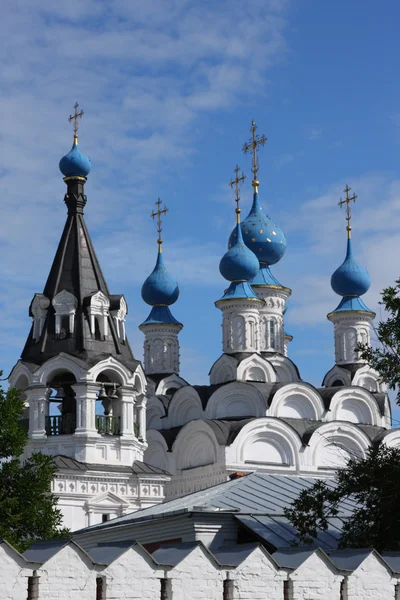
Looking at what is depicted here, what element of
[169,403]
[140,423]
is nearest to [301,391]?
[169,403]

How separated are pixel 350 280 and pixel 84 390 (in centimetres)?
1000

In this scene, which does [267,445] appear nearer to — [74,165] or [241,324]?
[241,324]

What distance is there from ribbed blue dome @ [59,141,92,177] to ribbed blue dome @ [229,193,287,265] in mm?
6606

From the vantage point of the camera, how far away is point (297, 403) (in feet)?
80.9

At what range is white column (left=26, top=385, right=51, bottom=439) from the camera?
1941 cm

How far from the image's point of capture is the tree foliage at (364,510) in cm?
1038

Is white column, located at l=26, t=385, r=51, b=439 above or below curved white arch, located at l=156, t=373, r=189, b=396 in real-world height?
below

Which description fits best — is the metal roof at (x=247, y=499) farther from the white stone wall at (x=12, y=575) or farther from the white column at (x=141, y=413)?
A: the white column at (x=141, y=413)

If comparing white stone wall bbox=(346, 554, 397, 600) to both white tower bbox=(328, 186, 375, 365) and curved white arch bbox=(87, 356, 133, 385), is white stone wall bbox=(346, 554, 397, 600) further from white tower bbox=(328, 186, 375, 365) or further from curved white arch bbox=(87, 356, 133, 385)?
white tower bbox=(328, 186, 375, 365)

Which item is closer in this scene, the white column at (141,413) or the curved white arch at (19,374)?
the curved white arch at (19,374)

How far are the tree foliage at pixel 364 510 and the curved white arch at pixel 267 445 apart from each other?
1178cm

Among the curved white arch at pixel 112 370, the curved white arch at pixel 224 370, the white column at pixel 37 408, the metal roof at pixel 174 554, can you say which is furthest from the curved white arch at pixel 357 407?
the metal roof at pixel 174 554

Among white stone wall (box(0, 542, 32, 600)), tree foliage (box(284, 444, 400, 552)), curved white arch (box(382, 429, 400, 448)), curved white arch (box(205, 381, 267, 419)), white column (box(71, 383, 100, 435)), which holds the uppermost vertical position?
curved white arch (box(205, 381, 267, 419))

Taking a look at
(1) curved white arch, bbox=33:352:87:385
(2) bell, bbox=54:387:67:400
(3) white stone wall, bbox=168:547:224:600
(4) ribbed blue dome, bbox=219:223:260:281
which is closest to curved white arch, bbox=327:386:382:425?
(4) ribbed blue dome, bbox=219:223:260:281
